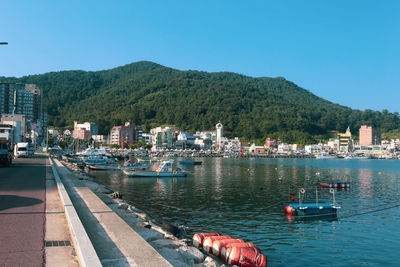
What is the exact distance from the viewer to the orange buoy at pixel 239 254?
42.8 ft

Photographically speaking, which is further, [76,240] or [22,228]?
[22,228]

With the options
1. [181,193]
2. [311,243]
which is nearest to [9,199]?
[311,243]

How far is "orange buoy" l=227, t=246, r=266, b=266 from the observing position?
13.1 meters

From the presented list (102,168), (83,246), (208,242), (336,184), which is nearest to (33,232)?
(83,246)

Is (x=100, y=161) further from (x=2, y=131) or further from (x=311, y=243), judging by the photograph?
(x=311, y=243)

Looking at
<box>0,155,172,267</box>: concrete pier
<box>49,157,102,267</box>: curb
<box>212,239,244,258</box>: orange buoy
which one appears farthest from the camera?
<box>212,239,244,258</box>: orange buoy

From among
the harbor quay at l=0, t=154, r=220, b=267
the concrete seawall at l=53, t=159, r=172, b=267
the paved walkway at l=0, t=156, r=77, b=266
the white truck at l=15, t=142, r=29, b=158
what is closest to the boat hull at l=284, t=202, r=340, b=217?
the harbor quay at l=0, t=154, r=220, b=267

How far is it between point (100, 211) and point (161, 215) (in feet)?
30.9

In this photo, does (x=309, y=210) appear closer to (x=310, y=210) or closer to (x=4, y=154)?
(x=310, y=210)

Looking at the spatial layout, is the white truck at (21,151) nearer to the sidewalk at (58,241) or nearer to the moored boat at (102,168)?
the moored boat at (102,168)

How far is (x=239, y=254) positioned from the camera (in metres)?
13.2

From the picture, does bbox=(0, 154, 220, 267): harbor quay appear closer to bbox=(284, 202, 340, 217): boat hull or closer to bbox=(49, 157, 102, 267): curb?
bbox=(49, 157, 102, 267): curb

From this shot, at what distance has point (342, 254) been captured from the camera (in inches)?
677

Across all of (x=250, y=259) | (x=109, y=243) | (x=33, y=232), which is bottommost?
(x=250, y=259)
